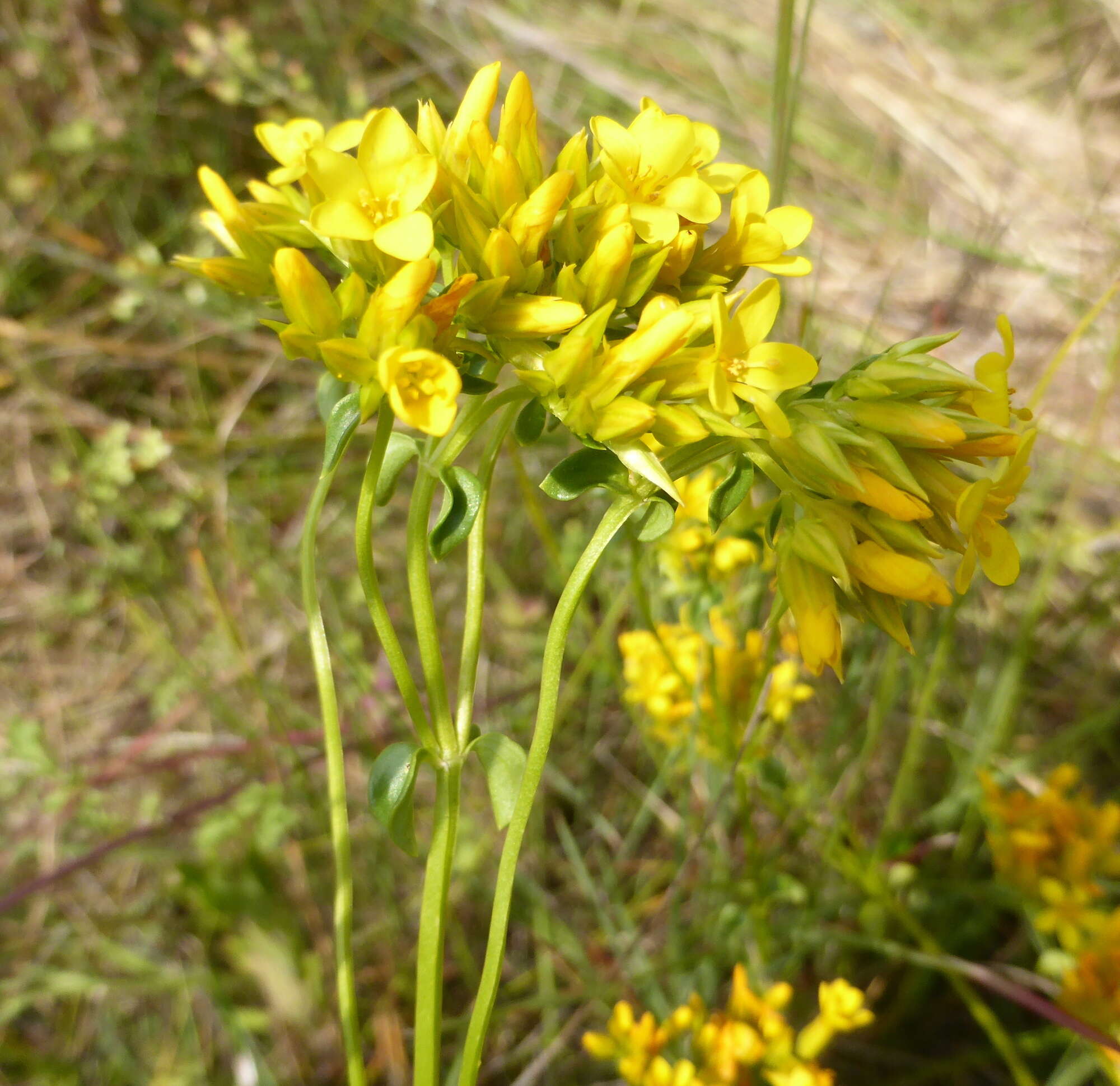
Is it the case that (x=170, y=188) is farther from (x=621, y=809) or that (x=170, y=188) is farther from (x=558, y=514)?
(x=621, y=809)

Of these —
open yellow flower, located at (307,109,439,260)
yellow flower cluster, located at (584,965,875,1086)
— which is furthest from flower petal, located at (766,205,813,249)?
yellow flower cluster, located at (584,965,875,1086)

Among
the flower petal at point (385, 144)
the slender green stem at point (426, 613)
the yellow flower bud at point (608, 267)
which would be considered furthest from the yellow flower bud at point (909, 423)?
the flower petal at point (385, 144)

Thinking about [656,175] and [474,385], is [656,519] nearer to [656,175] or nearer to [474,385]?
[474,385]

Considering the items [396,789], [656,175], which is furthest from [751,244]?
[396,789]

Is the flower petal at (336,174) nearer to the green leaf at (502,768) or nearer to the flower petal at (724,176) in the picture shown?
the flower petal at (724,176)

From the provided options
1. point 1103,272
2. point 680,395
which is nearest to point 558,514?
point 680,395
